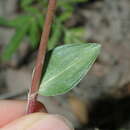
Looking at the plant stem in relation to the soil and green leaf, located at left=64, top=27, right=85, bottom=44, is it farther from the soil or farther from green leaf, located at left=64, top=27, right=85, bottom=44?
the soil

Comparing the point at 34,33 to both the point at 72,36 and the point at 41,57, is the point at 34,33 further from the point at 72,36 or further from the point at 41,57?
the point at 41,57

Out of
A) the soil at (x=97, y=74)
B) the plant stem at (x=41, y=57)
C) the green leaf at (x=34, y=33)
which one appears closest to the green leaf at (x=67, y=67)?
the plant stem at (x=41, y=57)

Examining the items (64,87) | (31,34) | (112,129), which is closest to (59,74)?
(64,87)

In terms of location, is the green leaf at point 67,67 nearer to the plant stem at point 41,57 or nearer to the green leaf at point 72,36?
the plant stem at point 41,57

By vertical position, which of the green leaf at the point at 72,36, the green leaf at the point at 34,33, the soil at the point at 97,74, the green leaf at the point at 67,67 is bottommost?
the soil at the point at 97,74

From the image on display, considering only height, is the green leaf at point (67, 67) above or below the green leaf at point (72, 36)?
above

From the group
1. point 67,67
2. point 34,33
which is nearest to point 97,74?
point 34,33

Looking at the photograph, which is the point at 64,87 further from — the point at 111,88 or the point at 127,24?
the point at 127,24

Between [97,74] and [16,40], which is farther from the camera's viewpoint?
[97,74]
